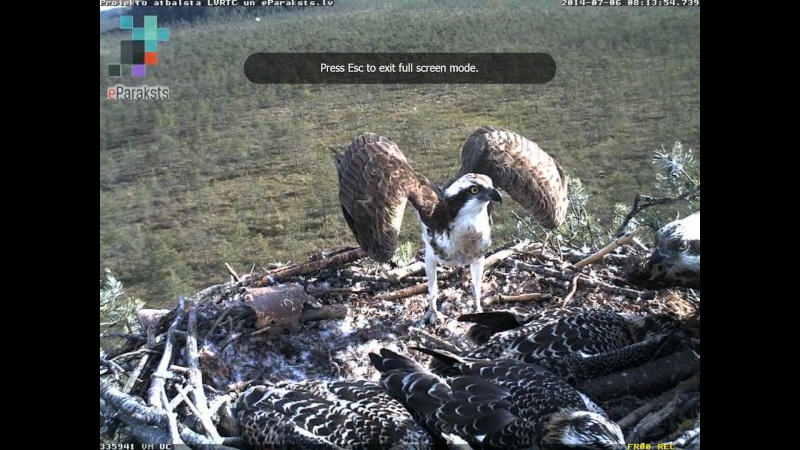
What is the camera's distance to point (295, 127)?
423 centimetres

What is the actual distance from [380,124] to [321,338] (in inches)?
46.4

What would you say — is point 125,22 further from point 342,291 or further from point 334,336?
point 334,336

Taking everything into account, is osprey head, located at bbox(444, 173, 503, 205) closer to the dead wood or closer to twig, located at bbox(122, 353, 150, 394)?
the dead wood

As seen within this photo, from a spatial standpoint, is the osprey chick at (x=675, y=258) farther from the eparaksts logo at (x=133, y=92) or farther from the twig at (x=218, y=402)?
the eparaksts logo at (x=133, y=92)

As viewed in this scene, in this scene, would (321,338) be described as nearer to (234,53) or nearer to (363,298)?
(363,298)

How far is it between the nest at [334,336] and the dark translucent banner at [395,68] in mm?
1048

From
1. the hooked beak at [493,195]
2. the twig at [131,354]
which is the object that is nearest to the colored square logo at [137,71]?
the twig at [131,354]

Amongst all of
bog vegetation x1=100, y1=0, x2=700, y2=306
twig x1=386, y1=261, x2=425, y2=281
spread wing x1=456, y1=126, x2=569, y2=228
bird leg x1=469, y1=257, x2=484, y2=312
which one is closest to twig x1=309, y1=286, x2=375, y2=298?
twig x1=386, y1=261, x2=425, y2=281

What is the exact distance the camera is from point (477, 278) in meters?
4.19

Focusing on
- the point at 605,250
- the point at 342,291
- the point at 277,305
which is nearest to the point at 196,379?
the point at 277,305

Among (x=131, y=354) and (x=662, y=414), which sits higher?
(x=131, y=354)

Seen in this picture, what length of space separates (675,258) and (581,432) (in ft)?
3.86

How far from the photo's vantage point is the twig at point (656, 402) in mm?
3699
